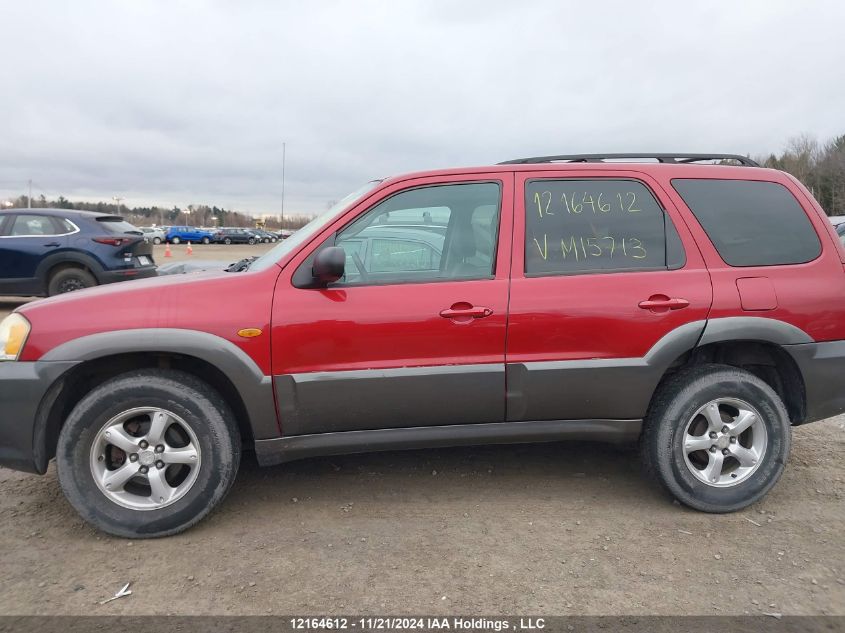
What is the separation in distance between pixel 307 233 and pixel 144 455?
53.0 inches

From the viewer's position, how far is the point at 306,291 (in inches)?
119

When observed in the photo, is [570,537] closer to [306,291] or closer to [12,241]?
[306,291]

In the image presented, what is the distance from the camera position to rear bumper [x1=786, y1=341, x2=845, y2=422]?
323cm

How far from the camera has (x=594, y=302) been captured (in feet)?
10.3

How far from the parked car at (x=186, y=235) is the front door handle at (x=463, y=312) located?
55.0 meters

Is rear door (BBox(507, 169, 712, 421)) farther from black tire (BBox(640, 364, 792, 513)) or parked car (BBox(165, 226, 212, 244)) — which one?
parked car (BBox(165, 226, 212, 244))

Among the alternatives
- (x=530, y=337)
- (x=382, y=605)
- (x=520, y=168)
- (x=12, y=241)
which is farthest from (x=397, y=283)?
(x=12, y=241)

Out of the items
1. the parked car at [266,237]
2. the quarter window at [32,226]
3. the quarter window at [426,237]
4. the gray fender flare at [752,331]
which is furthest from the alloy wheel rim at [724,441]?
the parked car at [266,237]

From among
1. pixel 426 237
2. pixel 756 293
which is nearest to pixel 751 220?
pixel 756 293

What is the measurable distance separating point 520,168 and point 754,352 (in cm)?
162

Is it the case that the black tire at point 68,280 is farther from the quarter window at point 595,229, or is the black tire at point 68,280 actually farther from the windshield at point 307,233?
the quarter window at point 595,229

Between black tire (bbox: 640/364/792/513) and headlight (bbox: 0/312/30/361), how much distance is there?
3.17 metres

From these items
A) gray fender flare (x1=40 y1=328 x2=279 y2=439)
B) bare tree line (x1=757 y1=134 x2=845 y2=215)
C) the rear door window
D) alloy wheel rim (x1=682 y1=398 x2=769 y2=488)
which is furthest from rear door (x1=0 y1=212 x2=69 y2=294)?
bare tree line (x1=757 y1=134 x2=845 y2=215)

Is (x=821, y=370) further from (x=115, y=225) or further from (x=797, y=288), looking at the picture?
(x=115, y=225)
